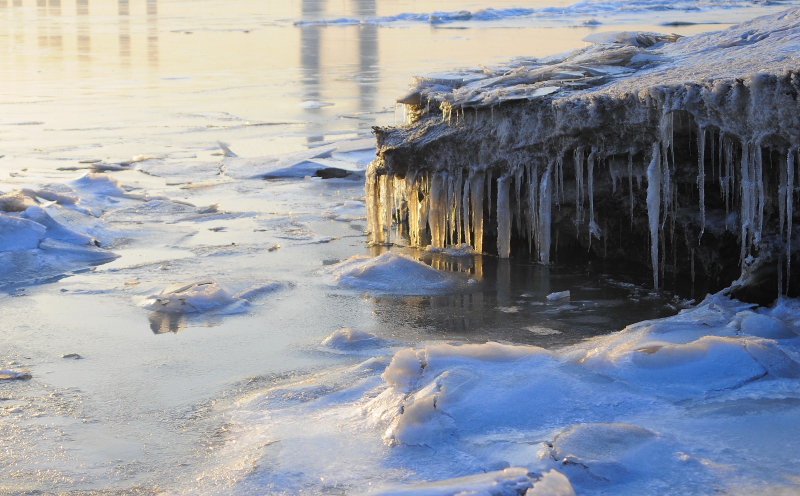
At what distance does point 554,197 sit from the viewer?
8.45m

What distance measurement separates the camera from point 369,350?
248 inches

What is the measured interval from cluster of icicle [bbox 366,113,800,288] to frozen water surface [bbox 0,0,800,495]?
0.27 m

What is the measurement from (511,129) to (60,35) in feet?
A: 103

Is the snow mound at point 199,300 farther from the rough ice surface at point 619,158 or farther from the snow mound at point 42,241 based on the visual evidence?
the rough ice surface at point 619,158

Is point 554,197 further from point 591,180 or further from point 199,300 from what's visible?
point 199,300

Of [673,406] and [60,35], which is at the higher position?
[60,35]

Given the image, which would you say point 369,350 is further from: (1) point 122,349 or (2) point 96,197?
(2) point 96,197

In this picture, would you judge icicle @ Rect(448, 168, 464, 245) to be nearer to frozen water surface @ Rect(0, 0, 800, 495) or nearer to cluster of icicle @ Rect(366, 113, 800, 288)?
cluster of icicle @ Rect(366, 113, 800, 288)

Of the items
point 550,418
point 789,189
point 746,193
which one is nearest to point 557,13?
point 746,193

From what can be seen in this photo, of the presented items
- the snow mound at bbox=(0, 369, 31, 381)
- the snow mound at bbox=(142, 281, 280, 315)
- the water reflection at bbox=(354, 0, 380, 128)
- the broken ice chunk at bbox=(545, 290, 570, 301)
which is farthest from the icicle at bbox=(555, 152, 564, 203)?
the water reflection at bbox=(354, 0, 380, 128)

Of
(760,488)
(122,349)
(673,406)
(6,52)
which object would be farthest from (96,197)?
(6,52)

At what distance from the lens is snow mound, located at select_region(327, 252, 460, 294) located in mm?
7742

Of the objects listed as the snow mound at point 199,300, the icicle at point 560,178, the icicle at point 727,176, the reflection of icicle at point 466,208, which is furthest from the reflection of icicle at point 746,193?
the snow mound at point 199,300

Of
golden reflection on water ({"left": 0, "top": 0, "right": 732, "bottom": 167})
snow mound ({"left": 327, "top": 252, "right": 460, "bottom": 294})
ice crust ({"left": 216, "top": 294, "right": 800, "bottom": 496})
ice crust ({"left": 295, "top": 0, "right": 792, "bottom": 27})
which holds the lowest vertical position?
ice crust ({"left": 216, "top": 294, "right": 800, "bottom": 496})
